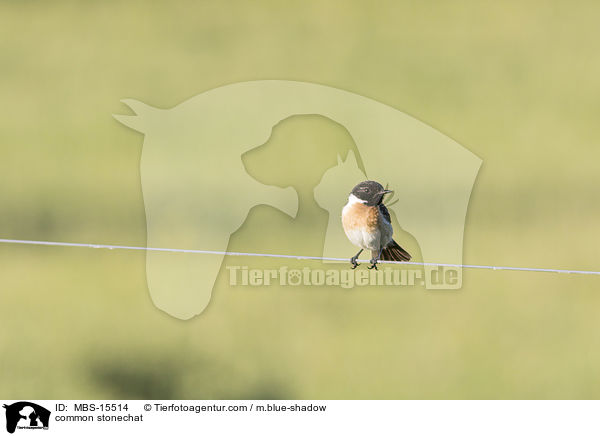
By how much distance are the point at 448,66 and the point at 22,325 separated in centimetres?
140

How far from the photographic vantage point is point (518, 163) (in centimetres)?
195

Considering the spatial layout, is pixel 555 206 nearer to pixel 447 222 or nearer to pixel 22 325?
pixel 447 222

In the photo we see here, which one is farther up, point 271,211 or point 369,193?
point 271,211

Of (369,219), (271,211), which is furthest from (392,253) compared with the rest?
(271,211)

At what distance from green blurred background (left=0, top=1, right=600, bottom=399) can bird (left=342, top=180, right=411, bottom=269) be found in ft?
1.59

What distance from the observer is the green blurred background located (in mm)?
1410

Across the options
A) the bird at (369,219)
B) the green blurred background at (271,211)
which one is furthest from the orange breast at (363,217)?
the green blurred background at (271,211)

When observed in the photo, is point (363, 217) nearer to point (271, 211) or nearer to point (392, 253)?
point (392, 253)

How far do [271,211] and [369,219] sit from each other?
827 millimetres

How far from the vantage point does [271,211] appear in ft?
5.59

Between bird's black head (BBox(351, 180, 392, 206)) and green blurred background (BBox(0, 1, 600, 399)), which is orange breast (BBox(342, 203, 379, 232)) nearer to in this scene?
bird's black head (BBox(351, 180, 392, 206))

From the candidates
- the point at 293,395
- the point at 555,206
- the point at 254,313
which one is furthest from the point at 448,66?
the point at 293,395

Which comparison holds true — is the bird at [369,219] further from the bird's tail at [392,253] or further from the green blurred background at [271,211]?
the green blurred background at [271,211]

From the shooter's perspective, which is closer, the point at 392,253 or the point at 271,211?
the point at 392,253
